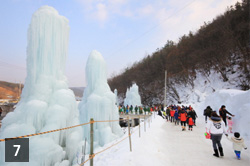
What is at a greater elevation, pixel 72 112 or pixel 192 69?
pixel 192 69

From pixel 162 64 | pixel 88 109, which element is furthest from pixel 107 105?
pixel 162 64

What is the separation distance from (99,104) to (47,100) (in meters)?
5.24

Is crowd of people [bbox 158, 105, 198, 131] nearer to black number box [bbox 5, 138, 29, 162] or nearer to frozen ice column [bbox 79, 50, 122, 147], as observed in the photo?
frozen ice column [bbox 79, 50, 122, 147]

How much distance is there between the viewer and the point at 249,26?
2272cm

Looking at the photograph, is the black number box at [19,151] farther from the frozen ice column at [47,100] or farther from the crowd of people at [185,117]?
the crowd of people at [185,117]

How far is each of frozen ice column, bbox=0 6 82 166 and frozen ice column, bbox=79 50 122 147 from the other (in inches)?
157

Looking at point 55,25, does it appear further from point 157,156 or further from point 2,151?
point 157,156

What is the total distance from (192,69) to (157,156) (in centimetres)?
3321

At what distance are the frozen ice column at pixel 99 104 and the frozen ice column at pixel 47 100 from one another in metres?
3.98

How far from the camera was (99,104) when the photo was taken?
11133 millimetres

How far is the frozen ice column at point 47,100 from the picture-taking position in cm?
491

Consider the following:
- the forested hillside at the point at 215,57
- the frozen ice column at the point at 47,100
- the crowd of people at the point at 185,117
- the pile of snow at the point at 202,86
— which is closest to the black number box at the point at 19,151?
the frozen ice column at the point at 47,100

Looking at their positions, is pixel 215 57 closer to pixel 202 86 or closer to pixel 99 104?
pixel 202 86

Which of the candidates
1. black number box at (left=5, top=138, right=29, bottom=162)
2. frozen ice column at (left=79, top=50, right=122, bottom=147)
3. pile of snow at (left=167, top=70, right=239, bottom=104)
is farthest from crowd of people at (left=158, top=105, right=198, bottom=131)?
pile of snow at (left=167, top=70, right=239, bottom=104)
